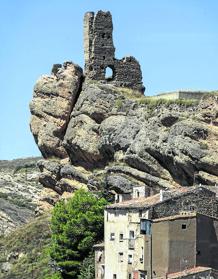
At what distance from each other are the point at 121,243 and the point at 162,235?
4.33 metres

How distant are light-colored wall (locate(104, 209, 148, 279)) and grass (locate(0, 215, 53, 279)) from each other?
18.1 m

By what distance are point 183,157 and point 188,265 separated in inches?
701

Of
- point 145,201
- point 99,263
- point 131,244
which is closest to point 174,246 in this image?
point 131,244

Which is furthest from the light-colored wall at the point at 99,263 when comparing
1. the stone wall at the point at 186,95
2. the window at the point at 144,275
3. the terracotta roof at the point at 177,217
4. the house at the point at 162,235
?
the stone wall at the point at 186,95

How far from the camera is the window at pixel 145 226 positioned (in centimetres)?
7094

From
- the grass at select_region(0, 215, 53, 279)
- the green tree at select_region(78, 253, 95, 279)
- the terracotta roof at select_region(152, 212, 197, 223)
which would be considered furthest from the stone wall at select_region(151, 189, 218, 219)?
the grass at select_region(0, 215, 53, 279)

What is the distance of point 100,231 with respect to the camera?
269ft

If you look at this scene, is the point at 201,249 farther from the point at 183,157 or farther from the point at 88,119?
the point at 88,119

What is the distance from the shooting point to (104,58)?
331 ft

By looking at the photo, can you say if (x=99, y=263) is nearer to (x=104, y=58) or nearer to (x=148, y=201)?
(x=148, y=201)

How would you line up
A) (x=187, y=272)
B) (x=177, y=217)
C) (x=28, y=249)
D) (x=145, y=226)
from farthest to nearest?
(x=28, y=249) < (x=145, y=226) < (x=177, y=217) < (x=187, y=272)

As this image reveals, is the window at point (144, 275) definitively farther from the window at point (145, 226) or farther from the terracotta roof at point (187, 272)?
the window at point (145, 226)

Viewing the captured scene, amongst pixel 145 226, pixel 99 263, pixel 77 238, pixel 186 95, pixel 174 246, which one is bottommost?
pixel 99 263

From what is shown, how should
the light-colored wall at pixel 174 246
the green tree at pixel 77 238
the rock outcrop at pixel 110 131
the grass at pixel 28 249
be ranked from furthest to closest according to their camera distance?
the grass at pixel 28 249
the rock outcrop at pixel 110 131
the green tree at pixel 77 238
the light-colored wall at pixel 174 246
